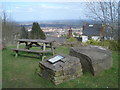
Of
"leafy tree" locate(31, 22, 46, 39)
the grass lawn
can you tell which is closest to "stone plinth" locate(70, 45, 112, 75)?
the grass lawn

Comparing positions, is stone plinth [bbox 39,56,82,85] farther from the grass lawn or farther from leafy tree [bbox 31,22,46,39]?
leafy tree [bbox 31,22,46,39]

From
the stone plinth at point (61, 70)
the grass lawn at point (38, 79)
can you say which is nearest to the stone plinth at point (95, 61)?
the grass lawn at point (38, 79)

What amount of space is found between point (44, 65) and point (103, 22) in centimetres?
814

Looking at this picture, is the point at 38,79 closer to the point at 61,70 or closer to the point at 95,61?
the point at 61,70

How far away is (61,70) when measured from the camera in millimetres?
3686

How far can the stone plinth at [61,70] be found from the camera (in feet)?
12.0


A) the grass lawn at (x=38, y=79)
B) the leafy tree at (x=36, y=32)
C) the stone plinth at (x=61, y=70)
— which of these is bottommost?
the grass lawn at (x=38, y=79)

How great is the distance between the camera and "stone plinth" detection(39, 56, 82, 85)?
3.64 m

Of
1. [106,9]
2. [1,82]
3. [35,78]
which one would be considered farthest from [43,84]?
[106,9]

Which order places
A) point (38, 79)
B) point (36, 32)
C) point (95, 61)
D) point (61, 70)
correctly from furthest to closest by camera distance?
point (36, 32), point (95, 61), point (38, 79), point (61, 70)

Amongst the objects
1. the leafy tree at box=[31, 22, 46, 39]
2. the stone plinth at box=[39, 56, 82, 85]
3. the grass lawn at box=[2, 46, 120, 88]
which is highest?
the leafy tree at box=[31, 22, 46, 39]

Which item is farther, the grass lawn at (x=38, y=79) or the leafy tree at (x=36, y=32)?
the leafy tree at (x=36, y=32)

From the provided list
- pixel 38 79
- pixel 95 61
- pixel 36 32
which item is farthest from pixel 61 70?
pixel 36 32

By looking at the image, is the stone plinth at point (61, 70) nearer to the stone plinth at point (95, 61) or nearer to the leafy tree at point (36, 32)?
the stone plinth at point (95, 61)
